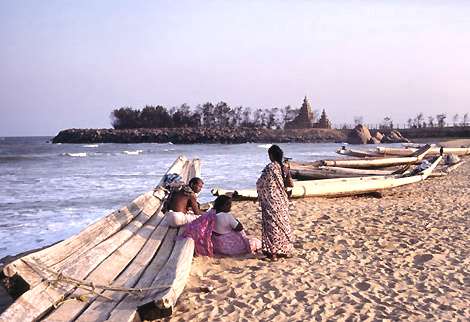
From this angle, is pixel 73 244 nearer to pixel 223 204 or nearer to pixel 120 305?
pixel 120 305

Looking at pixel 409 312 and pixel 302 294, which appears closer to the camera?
pixel 409 312

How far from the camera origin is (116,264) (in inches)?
186

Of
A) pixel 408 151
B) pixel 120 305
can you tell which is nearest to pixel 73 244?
pixel 120 305

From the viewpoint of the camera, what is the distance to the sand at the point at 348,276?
4438mm

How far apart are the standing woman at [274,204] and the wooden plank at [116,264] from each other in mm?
1336

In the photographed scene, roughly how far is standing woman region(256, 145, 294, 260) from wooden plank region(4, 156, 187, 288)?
1753 mm

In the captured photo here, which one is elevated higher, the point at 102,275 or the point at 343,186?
the point at 102,275

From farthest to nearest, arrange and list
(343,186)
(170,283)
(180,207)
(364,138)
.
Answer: (364,138), (343,186), (180,207), (170,283)

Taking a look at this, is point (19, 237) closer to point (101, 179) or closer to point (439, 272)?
point (439, 272)

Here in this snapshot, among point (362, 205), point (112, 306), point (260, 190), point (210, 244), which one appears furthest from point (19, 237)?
point (362, 205)

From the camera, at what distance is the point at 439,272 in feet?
18.4

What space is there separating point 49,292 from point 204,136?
78.0 meters

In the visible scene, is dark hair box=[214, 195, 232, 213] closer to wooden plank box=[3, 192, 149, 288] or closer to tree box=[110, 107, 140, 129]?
wooden plank box=[3, 192, 149, 288]

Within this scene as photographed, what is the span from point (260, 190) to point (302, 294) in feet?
5.07
